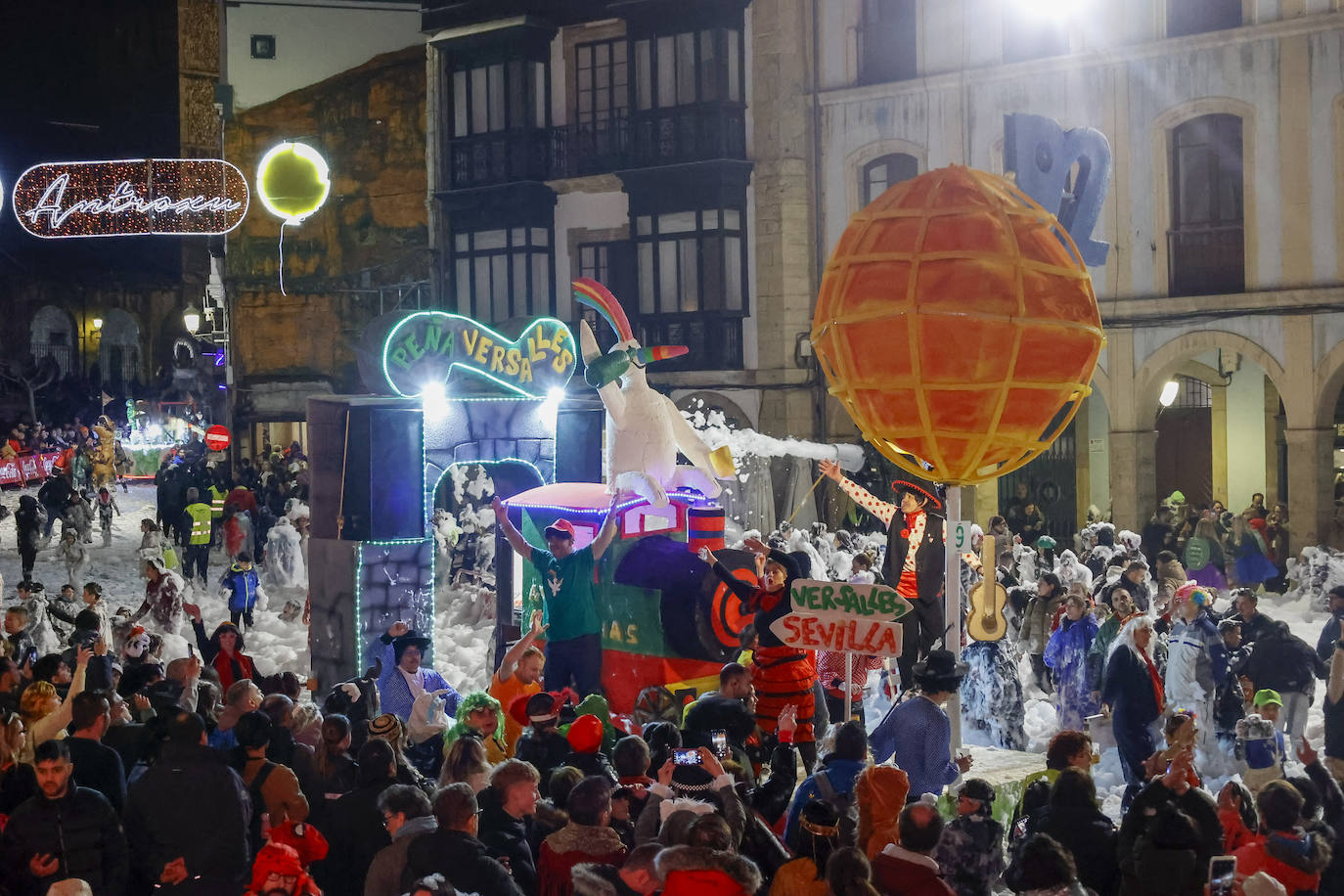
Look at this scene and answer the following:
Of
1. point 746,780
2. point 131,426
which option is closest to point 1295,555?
point 746,780

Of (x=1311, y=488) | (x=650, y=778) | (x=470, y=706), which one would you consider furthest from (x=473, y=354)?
(x=1311, y=488)

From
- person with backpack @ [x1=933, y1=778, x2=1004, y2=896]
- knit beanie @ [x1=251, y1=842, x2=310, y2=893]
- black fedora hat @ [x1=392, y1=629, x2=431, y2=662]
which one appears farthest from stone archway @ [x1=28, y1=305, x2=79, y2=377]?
person with backpack @ [x1=933, y1=778, x2=1004, y2=896]

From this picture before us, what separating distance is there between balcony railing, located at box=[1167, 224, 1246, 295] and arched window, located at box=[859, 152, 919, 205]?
14.8ft

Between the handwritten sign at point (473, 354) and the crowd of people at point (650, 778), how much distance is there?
279 cm

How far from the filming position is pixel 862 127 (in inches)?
1022

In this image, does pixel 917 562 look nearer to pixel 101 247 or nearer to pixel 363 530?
pixel 363 530

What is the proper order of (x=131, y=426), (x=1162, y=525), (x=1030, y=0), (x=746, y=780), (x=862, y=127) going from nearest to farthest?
(x=746, y=780), (x=1162, y=525), (x=1030, y=0), (x=862, y=127), (x=131, y=426)

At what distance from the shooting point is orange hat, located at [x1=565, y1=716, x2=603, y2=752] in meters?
7.19

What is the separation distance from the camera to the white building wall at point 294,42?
31453 millimetres

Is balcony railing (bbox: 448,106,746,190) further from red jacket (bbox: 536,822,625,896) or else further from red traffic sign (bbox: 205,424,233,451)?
red jacket (bbox: 536,822,625,896)

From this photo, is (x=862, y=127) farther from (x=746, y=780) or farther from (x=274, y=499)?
(x=746, y=780)

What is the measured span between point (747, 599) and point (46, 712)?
4.11 metres

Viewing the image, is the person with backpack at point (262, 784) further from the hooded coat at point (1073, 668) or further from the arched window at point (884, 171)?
the arched window at point (884, 171)

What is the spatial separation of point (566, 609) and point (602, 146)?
731 inches
